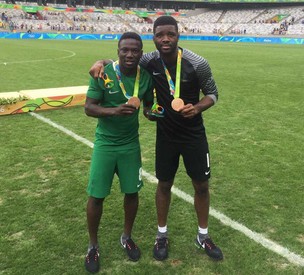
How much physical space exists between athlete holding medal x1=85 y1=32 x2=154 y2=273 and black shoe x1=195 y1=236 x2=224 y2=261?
65 cm

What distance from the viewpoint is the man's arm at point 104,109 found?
2877mm

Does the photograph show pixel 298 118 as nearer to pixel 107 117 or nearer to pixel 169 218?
pixel 169 218

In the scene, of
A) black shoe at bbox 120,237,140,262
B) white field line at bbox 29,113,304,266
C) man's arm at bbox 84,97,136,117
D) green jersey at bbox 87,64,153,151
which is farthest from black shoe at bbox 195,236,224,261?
man's arm at bbox 84,97,136,117

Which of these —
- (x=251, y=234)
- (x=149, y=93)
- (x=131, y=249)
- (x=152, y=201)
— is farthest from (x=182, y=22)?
(x=131, y=249)

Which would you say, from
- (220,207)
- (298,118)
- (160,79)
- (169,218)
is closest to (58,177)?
(169,218)

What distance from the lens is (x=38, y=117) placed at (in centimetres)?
834

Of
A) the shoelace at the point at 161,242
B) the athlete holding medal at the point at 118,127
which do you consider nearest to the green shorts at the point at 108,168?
the athlete holding medal at the point at 118,127

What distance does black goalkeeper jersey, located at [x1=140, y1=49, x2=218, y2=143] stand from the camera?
3068 mm

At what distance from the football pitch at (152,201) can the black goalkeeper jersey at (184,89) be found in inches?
47.8

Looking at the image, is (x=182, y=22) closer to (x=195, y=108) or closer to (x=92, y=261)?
(x=195, y=108)

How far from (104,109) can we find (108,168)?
55cm

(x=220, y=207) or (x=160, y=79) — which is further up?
(x=160, y=79)

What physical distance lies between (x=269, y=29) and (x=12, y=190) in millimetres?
65791

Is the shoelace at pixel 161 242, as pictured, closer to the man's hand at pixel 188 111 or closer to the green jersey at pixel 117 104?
the green jersey at pixel 117 104
